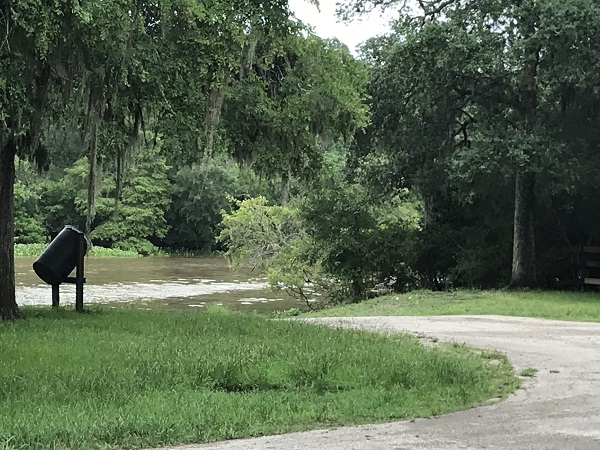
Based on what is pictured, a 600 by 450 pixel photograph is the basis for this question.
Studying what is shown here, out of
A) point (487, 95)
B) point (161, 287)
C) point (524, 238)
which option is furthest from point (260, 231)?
point (487, 95)

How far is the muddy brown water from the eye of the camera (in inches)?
1022

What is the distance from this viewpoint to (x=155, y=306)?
24391mm

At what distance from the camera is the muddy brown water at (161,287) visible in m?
26.0

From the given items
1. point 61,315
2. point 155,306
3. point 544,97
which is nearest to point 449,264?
point 544,97

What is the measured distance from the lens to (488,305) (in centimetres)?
1764

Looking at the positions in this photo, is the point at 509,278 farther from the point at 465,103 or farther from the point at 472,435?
the point at 472,435

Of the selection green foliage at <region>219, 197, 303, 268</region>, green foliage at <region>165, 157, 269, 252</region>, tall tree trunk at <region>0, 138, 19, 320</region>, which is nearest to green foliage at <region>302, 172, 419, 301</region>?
green foliage at <region>219, 197, 303, 268</region>

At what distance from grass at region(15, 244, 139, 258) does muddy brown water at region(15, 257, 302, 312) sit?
2.86 meters

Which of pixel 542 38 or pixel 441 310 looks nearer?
pixel 441 310

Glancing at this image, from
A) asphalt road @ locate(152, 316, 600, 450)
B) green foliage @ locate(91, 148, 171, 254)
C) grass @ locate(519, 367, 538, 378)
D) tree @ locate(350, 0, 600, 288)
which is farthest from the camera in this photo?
green foliage @ locate(91, 148, 171, 254)

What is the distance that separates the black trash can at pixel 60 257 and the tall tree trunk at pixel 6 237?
4.31ft

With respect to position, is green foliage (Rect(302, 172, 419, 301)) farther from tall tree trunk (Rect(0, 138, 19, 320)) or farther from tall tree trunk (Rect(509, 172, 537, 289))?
tall tree trunk (Rect(0, 138, 19, 320))

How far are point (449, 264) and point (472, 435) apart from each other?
1897 centimetres

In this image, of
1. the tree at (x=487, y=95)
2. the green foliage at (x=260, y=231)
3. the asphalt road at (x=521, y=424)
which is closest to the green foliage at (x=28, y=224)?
the green foliage at (x=260, y=231)
